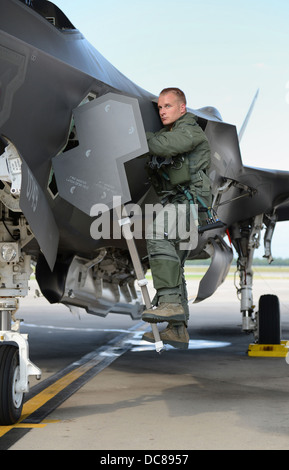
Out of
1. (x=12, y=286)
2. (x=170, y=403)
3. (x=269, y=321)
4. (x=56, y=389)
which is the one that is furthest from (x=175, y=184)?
(x=269, y=321)

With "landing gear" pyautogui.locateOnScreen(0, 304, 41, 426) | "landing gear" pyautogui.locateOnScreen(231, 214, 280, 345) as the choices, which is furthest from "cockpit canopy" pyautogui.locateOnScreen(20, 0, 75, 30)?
"landing gear" pyautogui.locateOnScreen(231, 214, 280, 345)

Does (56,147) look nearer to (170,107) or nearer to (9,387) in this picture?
(170,107)

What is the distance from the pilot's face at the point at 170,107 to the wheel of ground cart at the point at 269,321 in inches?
225

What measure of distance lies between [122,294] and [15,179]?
5325mm

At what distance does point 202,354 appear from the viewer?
9562 millimetres

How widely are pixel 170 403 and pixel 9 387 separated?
154 cm

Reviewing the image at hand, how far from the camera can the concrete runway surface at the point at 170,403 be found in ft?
14.3

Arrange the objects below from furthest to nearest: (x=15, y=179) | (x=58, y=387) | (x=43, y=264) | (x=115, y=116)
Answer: (x=43, y=264) < (x=58, y=387) < (x=115, y=116) < (x=15, y=179)

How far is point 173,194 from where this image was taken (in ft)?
16.1

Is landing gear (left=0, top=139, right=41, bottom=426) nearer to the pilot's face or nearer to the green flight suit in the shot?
the green flight suit

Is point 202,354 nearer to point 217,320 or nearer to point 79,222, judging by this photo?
point 79,222

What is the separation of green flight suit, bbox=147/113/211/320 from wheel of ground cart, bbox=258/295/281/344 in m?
5.20

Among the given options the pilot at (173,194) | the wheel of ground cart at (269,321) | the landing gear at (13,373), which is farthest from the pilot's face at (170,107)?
the wheel of ground cart at (269,321)

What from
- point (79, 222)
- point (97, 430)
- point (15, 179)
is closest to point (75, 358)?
point (79, 222)
